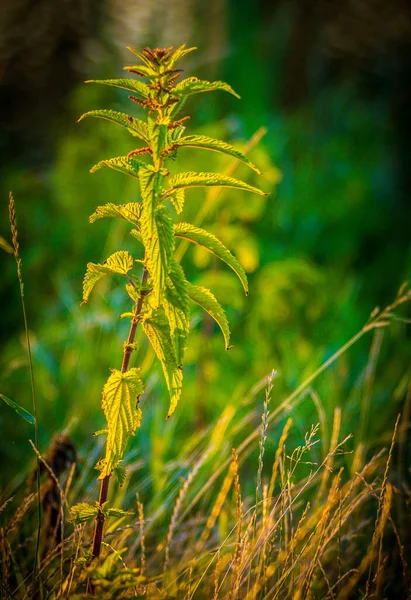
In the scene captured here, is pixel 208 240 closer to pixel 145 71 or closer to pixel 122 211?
pixel 122 211

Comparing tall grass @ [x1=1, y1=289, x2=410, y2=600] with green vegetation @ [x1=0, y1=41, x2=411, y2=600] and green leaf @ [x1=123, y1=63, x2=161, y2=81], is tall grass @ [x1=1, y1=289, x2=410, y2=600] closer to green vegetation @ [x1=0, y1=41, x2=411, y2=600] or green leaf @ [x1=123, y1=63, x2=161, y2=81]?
green vegetation @ [x1=0, y1=41, x2=411, y2=600]

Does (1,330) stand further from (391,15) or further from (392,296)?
(391,15)

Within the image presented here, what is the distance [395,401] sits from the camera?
217 cm

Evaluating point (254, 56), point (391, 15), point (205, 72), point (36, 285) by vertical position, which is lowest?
point (36, 285)

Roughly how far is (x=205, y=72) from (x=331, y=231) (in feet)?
6.35

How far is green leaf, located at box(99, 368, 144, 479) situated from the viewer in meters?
0.88

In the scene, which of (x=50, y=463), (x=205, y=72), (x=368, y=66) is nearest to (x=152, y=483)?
(x=50, y=463)

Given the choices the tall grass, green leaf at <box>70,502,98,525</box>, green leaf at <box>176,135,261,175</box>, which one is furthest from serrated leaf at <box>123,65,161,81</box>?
green leaf at <box>70,502,98,525</box>

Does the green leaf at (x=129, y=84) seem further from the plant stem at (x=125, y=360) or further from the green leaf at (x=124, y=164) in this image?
the plant stem at (x=125, y=360)

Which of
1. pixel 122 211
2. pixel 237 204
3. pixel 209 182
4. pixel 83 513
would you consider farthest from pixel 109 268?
pixel 237 204

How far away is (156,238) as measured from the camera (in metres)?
0.83

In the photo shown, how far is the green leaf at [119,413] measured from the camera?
877 millimetres

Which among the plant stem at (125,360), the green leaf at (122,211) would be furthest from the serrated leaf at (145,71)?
the plant stem at (125,360)

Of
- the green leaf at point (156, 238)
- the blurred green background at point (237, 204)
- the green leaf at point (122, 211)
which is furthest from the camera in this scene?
the blurred green background at point (237, 204)
